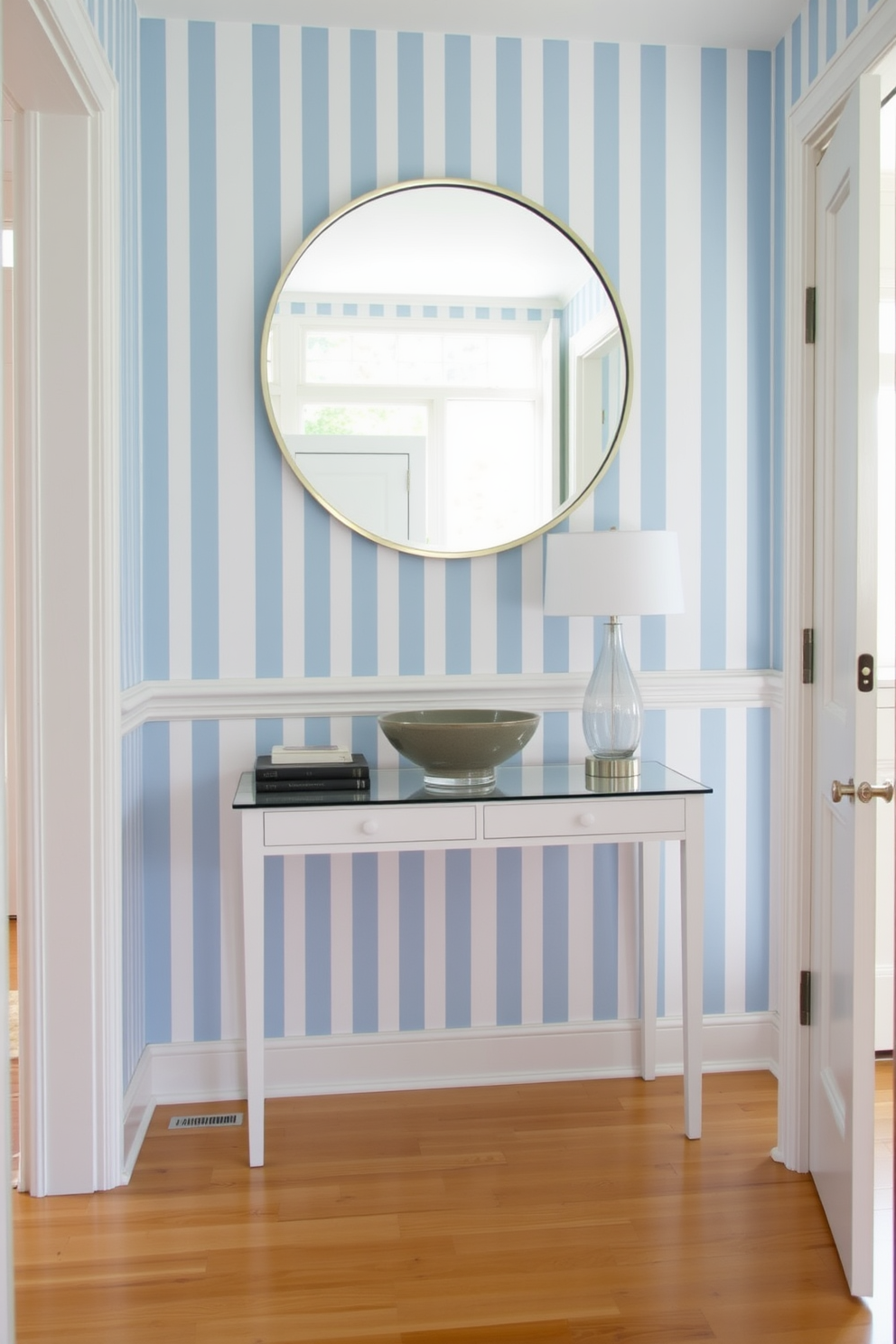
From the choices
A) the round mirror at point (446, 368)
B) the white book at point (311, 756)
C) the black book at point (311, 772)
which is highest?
the round mirror at point (446, 368)

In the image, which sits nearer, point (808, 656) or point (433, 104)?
point (808, 656)

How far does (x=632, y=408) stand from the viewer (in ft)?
9.62

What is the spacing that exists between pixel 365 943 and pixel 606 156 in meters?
2.09

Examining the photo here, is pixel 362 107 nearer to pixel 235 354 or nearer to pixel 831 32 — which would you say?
pixel 235 354

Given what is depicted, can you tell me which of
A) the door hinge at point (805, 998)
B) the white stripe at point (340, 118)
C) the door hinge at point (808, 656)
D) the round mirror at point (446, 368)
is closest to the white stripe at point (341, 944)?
the round mirror at point (446, 368)

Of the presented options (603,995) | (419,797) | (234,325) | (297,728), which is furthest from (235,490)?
(603,995)

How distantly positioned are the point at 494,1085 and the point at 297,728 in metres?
1.04

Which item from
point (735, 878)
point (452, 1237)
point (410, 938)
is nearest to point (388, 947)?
point (410, 938)

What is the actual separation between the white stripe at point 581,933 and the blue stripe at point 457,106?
1.77 m

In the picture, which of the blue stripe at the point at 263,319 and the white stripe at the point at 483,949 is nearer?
the blue stripe at the point at 263,319

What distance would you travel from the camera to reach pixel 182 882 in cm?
285

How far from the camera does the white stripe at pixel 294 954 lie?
289 centimetres

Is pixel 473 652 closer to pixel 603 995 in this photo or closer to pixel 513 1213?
pixel 603 995

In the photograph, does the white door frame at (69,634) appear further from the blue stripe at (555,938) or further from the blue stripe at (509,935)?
the blue stripe at (555,938)
